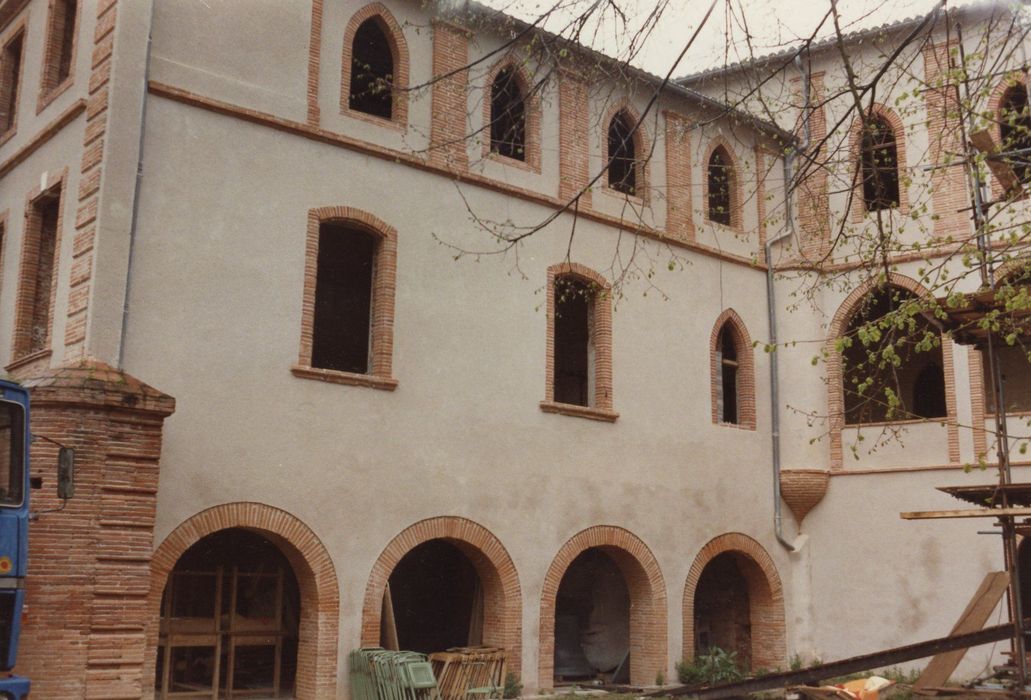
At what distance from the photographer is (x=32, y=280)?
42.1ft

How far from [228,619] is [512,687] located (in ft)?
11.9

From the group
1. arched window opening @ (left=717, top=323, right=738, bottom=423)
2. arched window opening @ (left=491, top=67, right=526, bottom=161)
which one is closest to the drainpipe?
arched window opening @ (left=491, top=67, right=526, bottom=161)

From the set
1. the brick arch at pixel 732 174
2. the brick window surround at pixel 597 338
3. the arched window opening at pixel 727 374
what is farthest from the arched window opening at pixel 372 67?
the arched window opening at pixel 727 374

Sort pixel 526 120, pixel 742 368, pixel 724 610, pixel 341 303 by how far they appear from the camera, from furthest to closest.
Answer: pixel 724 610 < pixel 742 368 < pixel 341 303 < pixel 526 120

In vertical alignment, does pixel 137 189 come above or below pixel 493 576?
above

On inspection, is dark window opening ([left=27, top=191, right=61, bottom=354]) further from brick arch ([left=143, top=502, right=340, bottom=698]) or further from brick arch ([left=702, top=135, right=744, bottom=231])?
brick arch ([left=702, top=135, right=744, bottom=231])

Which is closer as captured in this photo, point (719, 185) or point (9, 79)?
point (9, 79)

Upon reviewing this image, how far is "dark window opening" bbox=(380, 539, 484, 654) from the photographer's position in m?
16.0

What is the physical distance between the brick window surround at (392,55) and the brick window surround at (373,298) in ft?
4.44

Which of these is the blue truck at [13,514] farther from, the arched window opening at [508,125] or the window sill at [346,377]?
the arched window opening at [508,125]

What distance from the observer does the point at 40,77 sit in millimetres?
13609

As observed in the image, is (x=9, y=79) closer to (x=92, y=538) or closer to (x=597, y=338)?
(x=92, y=538)

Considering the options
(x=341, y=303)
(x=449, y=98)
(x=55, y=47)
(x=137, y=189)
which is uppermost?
(x=55, y=47)

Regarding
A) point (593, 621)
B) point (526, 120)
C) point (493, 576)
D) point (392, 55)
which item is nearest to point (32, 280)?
point (392, 55)
